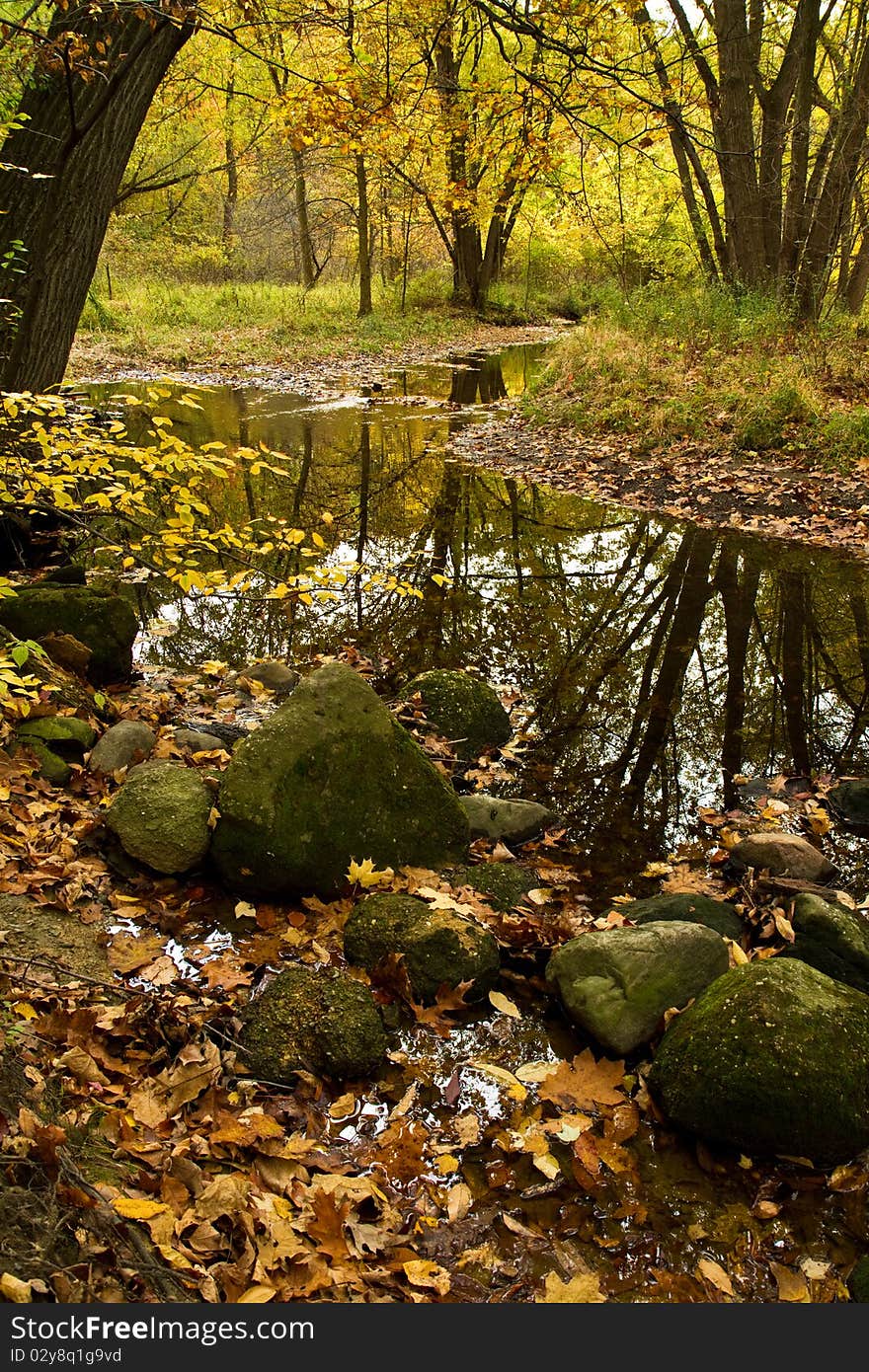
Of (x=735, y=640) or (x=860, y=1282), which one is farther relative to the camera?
(x=735, y=640)

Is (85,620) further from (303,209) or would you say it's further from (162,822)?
(303,209)

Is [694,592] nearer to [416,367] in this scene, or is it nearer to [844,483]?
[844,483]

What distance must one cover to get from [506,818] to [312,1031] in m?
1.97

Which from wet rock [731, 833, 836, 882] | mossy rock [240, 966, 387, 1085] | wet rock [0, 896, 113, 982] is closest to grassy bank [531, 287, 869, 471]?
wet rock [731, 833, 836, 882]

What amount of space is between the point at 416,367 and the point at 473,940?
2204 centimetres

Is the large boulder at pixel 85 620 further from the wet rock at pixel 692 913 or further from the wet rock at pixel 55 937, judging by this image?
the wet rock at pixel 692 913

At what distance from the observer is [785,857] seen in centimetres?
449

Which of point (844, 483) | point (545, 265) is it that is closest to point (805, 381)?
point (844, 483)

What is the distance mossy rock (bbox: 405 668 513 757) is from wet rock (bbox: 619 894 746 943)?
1.84m

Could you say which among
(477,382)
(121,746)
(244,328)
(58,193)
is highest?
(244,328)

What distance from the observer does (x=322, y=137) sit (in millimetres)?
5383

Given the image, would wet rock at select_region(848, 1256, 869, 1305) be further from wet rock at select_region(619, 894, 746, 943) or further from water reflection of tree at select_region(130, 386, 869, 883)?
water reflection of tree at select_region(130, 386, 869, 883)

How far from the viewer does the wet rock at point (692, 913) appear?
4.00 meters

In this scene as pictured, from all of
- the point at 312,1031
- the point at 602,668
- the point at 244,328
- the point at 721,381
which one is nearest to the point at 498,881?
the point at 312,1031
